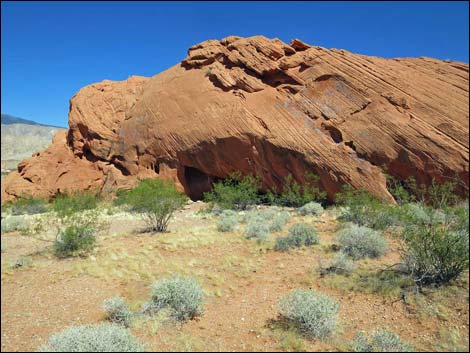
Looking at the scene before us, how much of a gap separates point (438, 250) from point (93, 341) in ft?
20.1

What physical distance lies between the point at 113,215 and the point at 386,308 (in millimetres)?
15278

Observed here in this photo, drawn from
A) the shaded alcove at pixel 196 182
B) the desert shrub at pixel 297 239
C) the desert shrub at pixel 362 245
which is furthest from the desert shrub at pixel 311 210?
the shaded alcove at pixel 196 182

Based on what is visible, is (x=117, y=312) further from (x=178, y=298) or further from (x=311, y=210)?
(x=311, y=210)

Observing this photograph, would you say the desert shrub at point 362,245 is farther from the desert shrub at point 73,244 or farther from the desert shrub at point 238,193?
the desert shrub at point 238,193

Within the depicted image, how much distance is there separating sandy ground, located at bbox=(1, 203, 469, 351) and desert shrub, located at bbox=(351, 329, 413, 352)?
0.19 meters

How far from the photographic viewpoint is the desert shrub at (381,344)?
16.0 ft

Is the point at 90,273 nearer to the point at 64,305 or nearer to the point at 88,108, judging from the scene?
the point at 64,305

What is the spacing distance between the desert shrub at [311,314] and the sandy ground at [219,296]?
164 millimetres

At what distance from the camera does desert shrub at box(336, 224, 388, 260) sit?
9008 mm

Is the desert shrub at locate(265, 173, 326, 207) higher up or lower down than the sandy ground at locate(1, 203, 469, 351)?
higher up

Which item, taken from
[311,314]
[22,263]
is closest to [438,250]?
[311,314]

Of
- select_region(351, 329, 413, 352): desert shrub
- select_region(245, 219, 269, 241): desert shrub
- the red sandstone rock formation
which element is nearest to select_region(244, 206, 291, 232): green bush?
select_region(245, 219, 269, 241): desert shrub

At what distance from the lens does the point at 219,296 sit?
7.01m

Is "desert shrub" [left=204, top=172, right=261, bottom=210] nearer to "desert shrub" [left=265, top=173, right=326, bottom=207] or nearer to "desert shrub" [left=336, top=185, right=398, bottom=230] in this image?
"desert shrub" [left=265, top=173, right=326, bottom=207]
